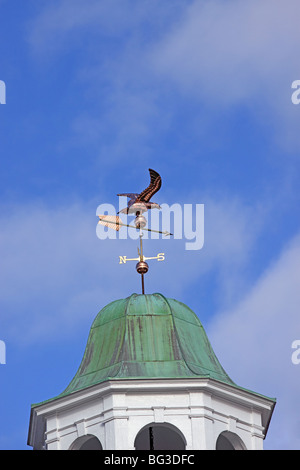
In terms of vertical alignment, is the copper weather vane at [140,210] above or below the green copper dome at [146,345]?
above

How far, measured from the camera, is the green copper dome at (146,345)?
79.4m

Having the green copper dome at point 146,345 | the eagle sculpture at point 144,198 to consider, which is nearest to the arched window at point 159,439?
the green copper dome at point 146,345

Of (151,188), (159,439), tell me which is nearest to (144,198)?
(151,188)

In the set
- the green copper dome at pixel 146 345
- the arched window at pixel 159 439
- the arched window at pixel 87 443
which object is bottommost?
the arched window at pixel 87 443

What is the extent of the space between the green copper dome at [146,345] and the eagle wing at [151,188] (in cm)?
372

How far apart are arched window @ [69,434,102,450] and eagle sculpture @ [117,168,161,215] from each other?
8.30 metres

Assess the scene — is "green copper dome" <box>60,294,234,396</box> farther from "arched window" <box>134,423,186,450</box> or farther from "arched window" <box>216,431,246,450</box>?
"arched window" <box>134,423,186,450</box>

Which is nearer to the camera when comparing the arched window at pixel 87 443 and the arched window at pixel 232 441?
the arched window at pixel 87 443

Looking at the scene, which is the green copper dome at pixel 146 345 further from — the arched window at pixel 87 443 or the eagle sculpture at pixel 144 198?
the eagle sculpture at pixel 144 198

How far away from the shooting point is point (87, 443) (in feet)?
261

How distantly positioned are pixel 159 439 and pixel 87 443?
2.61 m

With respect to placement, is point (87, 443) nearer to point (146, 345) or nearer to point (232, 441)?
point (146, 345)

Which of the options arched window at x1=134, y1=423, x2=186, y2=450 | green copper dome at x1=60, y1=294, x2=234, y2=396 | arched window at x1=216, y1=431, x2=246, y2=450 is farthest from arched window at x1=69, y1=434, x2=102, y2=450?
arched window at x1=216, y1=431, x2=246, y2=450
